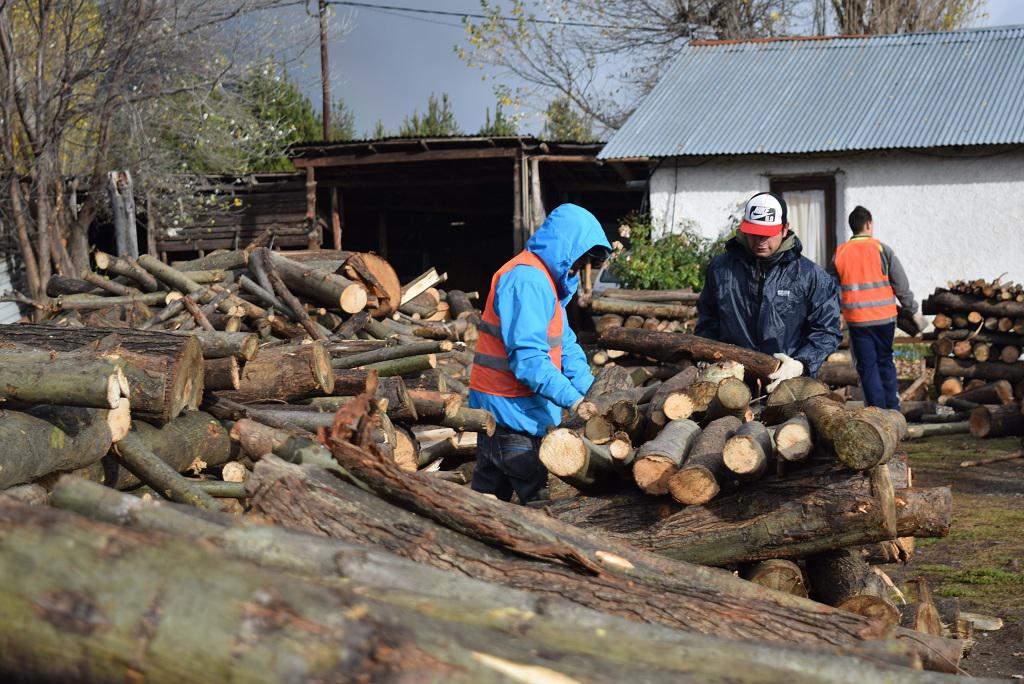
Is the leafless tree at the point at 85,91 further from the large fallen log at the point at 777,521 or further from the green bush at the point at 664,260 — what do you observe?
the large fallen log at the point at 777,521

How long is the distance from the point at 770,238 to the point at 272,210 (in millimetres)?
17141

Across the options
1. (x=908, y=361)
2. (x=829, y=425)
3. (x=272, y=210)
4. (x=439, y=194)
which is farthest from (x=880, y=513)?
(x=439, y=194)

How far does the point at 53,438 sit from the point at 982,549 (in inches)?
225

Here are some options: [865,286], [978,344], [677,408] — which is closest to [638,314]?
[978,344]

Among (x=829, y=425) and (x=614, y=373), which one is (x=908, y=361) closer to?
(x=614, y=373)

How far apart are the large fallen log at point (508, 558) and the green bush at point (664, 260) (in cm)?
1185

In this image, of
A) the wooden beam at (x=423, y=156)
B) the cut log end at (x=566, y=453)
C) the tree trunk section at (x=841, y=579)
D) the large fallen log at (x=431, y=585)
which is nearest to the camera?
the large fallen log at (x=431, y=585)

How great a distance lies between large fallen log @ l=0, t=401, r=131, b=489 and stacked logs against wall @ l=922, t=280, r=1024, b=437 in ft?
31.0

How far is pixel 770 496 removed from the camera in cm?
491

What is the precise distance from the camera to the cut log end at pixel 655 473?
5.00 metres

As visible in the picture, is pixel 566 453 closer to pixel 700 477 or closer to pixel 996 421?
pixel 700 477

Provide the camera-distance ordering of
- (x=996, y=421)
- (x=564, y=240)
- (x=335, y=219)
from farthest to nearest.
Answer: (x=335, y=219) → (x=996, y=421) → (x=564, y=240)

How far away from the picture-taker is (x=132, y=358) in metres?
5.74

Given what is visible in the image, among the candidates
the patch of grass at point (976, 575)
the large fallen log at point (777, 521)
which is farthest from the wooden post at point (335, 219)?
the large fallen log at point (777, 521)
